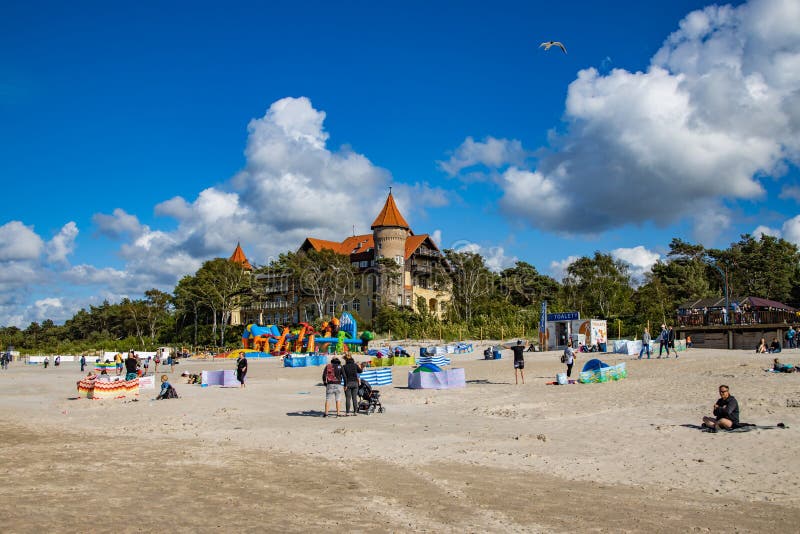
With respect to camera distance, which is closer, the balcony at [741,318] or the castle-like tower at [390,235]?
the balcony at [741,318]

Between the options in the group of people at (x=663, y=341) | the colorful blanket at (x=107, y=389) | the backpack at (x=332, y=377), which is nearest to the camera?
the backpack at (x=332, y=377)

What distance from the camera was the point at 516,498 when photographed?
814 centimetres

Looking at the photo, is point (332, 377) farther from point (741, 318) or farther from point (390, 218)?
point (390, 218)

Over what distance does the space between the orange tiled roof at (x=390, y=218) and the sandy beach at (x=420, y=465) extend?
59.1 meters

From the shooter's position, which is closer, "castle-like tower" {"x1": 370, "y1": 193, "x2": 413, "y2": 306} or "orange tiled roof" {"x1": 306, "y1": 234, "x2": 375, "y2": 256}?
"castle-like tower" {"x1": 370, "y1": 193, "x2": 413, "y2": 306}

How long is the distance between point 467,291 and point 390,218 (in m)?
13.2

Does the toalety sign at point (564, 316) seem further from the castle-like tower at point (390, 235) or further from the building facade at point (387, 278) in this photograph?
the castle-like tower at point (390, 235)

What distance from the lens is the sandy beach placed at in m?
7.22

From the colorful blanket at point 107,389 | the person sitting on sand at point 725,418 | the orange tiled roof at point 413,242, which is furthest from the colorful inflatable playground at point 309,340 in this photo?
the person sitting on sand at point 725,418

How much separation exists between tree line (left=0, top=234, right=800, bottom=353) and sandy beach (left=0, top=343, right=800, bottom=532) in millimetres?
37483

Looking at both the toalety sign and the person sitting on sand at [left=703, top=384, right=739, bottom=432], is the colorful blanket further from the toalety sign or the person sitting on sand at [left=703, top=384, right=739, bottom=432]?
the toalety sign

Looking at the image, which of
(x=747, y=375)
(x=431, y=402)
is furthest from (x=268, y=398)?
(x=747, y=375)

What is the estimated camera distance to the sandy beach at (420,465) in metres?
7.22

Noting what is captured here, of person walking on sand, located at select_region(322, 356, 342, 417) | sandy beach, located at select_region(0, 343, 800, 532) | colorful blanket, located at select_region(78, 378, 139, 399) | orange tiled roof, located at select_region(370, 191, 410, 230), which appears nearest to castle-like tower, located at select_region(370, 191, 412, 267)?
orange tiled roof, located at select_region(370, 191, 410, 230)
